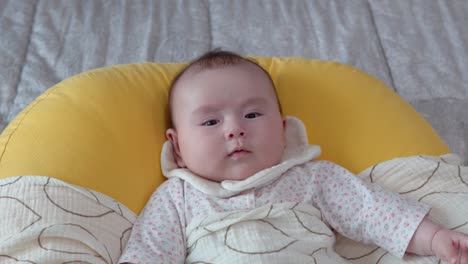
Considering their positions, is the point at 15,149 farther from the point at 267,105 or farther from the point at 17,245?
the point at 267,105

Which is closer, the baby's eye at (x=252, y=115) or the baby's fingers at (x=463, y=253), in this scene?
the baby's fingers at (x=463, y=253)

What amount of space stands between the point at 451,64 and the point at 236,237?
116 cm

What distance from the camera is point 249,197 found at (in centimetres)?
125

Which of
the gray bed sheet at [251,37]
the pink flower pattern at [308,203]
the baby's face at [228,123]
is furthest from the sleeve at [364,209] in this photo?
the gray bed sheet at [251,37]

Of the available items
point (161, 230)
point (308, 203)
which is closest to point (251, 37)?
point (308, 203)

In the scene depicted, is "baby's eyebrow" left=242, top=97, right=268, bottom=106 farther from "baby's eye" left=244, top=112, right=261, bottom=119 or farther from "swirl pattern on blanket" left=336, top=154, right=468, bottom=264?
"swirl pattern on blanket" left=336, top=154, right=468, bottom=264

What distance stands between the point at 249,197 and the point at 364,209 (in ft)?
0.78

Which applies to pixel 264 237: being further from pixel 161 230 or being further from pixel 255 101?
pixel 255 101

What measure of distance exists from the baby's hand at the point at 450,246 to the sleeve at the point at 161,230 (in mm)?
493

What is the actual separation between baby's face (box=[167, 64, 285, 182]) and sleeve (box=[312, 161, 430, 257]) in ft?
0.41

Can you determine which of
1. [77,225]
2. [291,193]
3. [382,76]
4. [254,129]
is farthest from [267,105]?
[382,76]

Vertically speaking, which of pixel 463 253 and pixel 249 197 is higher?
pixel 249 197

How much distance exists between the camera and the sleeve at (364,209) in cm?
118

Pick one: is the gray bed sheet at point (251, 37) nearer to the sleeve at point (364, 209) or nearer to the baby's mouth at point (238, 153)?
the sleeve at point (364, 209)
